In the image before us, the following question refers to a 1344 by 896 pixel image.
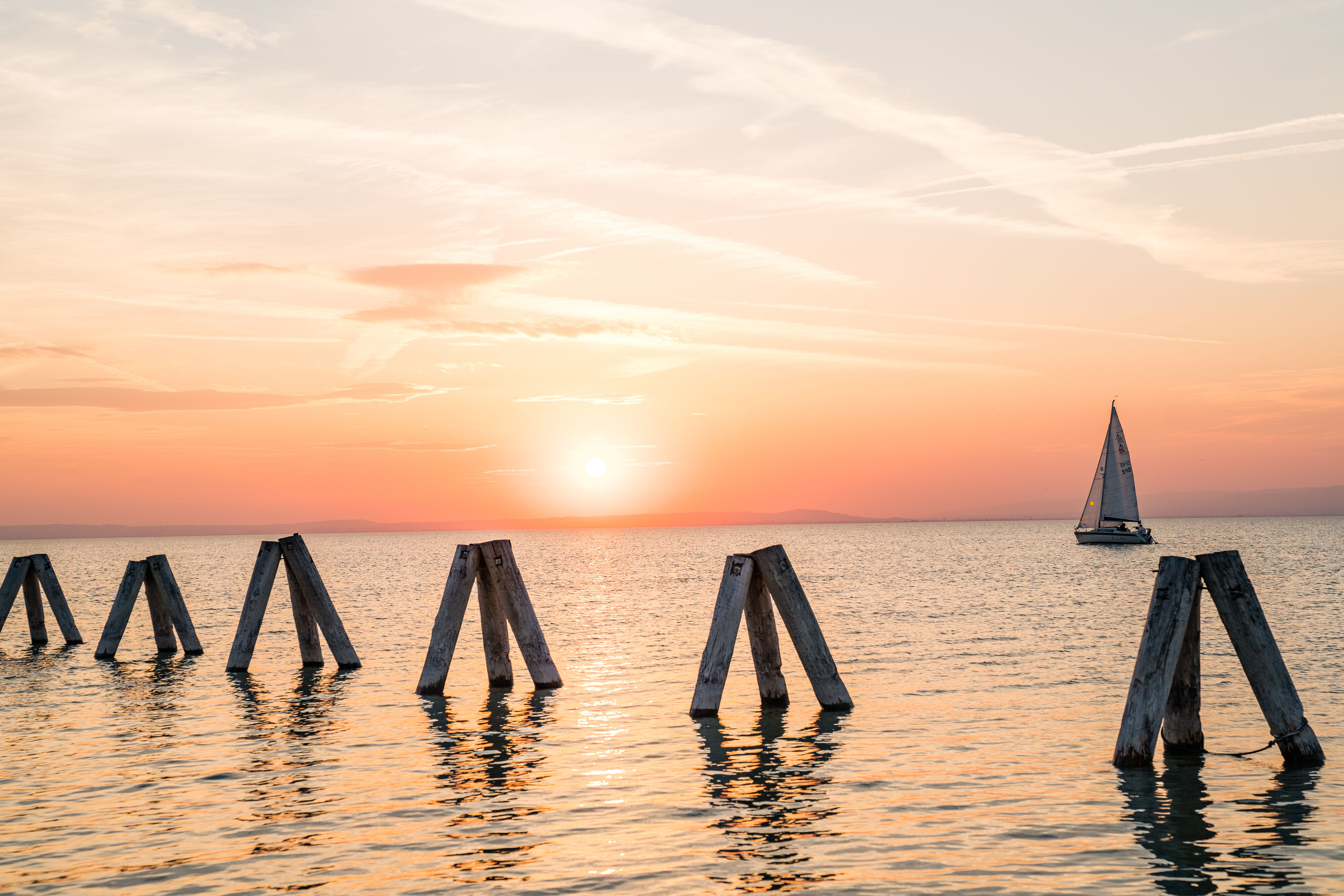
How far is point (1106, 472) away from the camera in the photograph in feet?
349

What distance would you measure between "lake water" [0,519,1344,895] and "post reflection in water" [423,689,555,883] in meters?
0.05

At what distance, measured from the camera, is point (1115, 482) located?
10631 centimetres

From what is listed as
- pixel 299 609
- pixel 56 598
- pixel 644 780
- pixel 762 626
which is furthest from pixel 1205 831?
pixel 56 598

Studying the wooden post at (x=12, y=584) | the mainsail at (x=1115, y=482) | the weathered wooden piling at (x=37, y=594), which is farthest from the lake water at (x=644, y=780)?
the mainsail at (x=1115, y=482)

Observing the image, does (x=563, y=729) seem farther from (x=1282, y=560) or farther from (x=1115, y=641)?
(x=1282, y=560)

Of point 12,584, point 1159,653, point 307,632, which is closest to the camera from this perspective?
point 1159,653

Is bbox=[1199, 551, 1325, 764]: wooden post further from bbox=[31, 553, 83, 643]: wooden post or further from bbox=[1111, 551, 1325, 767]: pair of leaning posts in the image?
bbox=[31, 553, 83, 643]: wooden post

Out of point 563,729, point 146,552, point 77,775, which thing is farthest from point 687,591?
point 146,552

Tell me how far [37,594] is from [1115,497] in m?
102

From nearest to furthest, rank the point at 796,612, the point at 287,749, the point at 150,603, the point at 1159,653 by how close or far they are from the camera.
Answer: the point at 1159,653
the point at 287,749
the point at 796,612
the point at 150,603

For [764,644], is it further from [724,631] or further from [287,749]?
[287,749]

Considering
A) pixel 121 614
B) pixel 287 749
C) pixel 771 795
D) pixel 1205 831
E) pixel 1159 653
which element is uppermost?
pixel 121 614

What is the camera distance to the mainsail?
104m

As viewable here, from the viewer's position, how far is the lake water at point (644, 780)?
30.0ft
